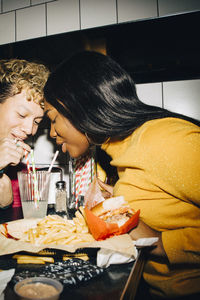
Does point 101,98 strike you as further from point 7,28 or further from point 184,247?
point 7,28

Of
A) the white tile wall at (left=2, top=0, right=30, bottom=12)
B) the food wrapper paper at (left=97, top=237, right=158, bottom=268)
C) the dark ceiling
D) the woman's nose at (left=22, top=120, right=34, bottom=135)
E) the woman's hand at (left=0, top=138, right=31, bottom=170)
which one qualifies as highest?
the white tile wall at (left=2, top=0, right=30, bottom=12)

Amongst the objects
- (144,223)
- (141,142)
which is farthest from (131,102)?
(144,223)

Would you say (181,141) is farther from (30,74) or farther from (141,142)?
(30,74)

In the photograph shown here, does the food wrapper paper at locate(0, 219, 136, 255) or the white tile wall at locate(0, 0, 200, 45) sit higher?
the white tile wall at locate(0, 0, 200, 45)

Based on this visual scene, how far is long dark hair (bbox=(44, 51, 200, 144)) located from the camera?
0.98 meters

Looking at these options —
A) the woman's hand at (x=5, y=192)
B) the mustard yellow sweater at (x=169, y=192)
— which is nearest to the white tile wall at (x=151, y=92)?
the mustard yellow sweater at (x=169, y=192)

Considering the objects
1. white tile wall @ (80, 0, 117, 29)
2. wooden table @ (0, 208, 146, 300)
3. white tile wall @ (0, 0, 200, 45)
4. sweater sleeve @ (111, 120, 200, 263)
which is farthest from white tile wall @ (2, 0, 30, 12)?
wooden table @ (0, 208, 146, 300)

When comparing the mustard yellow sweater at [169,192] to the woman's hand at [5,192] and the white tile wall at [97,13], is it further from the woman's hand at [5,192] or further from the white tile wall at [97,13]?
the white tile wall at [97,13]

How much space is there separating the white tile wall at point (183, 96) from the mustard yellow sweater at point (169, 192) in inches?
28.9

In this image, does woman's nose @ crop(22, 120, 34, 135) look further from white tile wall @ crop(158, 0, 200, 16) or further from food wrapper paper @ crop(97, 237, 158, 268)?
white tile wall @ crop(158, 0, 200, 16)

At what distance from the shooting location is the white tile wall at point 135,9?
1.59m

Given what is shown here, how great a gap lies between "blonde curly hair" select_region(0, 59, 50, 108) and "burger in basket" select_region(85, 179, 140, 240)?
0.93m

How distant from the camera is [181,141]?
791mm

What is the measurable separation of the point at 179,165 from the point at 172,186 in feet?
0.30
